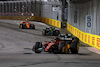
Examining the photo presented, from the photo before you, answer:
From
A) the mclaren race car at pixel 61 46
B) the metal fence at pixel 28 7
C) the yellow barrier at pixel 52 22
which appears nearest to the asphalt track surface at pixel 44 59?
the mclaren race car at pixel 61 46

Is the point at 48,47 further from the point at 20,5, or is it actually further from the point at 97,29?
the point at 20,5

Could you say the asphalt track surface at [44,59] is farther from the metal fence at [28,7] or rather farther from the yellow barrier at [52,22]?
the metal fence at [28,7]

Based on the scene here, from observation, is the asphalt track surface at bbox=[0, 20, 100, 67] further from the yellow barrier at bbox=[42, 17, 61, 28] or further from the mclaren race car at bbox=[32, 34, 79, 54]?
the yellow barrier at bbox=[42, 17, 61, 28]

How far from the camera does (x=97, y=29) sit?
2711 cm

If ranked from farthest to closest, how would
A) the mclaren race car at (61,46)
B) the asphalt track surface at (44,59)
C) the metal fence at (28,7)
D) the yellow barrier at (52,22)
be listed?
the metal fence at (28,7)
the yellow barrier at (52,22)
the mclaren race car at (61,46)
the asphalt track surface at (44,59)

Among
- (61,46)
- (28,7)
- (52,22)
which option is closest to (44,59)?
(61,46)

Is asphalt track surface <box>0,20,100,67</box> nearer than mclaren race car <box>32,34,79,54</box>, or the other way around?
asphalt track surface <box>0,20,100,67</box>

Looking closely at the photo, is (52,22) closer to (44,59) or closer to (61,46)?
(61,46)

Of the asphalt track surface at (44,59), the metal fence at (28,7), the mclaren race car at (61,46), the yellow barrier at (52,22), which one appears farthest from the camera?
the metal fence at (28,7)

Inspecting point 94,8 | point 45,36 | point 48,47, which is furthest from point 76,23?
point 48,47

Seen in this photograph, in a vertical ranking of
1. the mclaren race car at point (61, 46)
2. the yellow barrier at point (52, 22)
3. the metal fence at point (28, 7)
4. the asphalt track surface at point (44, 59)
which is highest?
the metal fence at point (28, 7)

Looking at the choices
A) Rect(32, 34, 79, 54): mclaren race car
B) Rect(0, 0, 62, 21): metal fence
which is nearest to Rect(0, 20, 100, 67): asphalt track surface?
Rect(32, 34, 79, 54): mclaren race car

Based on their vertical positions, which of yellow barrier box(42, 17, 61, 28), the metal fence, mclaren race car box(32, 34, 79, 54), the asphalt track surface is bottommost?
the asphalt track surface

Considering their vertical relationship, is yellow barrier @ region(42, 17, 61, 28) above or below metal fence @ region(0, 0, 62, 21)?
below
